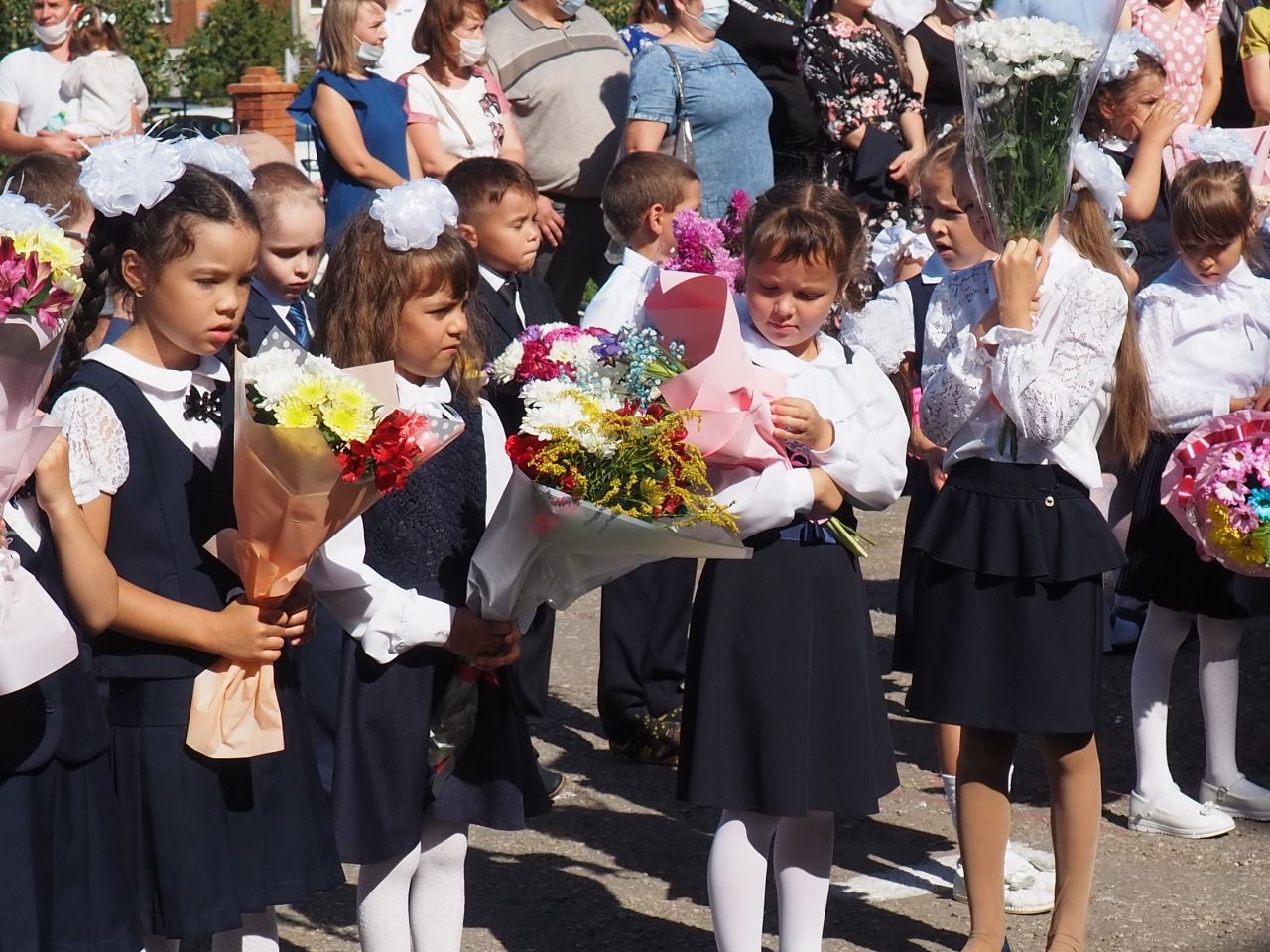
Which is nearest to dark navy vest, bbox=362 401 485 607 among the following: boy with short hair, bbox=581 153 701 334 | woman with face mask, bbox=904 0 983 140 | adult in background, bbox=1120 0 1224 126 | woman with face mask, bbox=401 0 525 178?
boy with short hair, bbox=581 153 701 334

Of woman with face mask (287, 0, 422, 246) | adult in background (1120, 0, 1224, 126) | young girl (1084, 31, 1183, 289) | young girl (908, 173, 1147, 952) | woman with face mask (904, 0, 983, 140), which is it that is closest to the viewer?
young girl (908, 173, 1147, 952)

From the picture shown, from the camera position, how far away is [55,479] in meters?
2.93

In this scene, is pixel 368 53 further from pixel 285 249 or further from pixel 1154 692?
pixel 1154 692

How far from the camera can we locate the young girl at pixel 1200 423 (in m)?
5.15

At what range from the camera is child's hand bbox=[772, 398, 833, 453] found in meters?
3.71

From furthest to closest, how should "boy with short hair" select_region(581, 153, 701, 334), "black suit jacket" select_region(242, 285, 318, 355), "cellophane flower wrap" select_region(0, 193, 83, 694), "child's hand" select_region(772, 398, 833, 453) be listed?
"boy with short hair" select_region(581, 153, 701, 334) < "black suit jacket" select_region(242, 285, 318, 355) < "child's hand" select_region(772, 398, 833, 453) < "cellophane flower wrap" select_region(0, 193, 83, 694)

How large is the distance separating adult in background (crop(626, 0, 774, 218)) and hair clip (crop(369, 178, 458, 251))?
126 inches

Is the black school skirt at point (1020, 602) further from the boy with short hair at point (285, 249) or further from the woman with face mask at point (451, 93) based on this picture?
the woman with face mask at point (451, 93)

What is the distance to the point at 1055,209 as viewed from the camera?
395 cm

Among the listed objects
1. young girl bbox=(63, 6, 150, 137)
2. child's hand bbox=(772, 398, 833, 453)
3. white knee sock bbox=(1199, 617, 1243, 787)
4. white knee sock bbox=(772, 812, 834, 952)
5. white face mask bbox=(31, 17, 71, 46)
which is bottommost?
white knee sock bbox=(1199, 617, 1243, 787)

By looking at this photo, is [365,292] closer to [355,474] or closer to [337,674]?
[355,474]

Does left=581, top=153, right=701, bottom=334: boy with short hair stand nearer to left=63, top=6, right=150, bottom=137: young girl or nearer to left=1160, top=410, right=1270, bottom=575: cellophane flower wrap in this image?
left=1160, top=410, right=1270, bottom=575: cellophane flower wrap

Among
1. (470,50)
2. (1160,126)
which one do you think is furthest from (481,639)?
(1160,126)

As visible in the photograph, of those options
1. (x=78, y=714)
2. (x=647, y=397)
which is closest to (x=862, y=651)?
(x=647, y=397)
